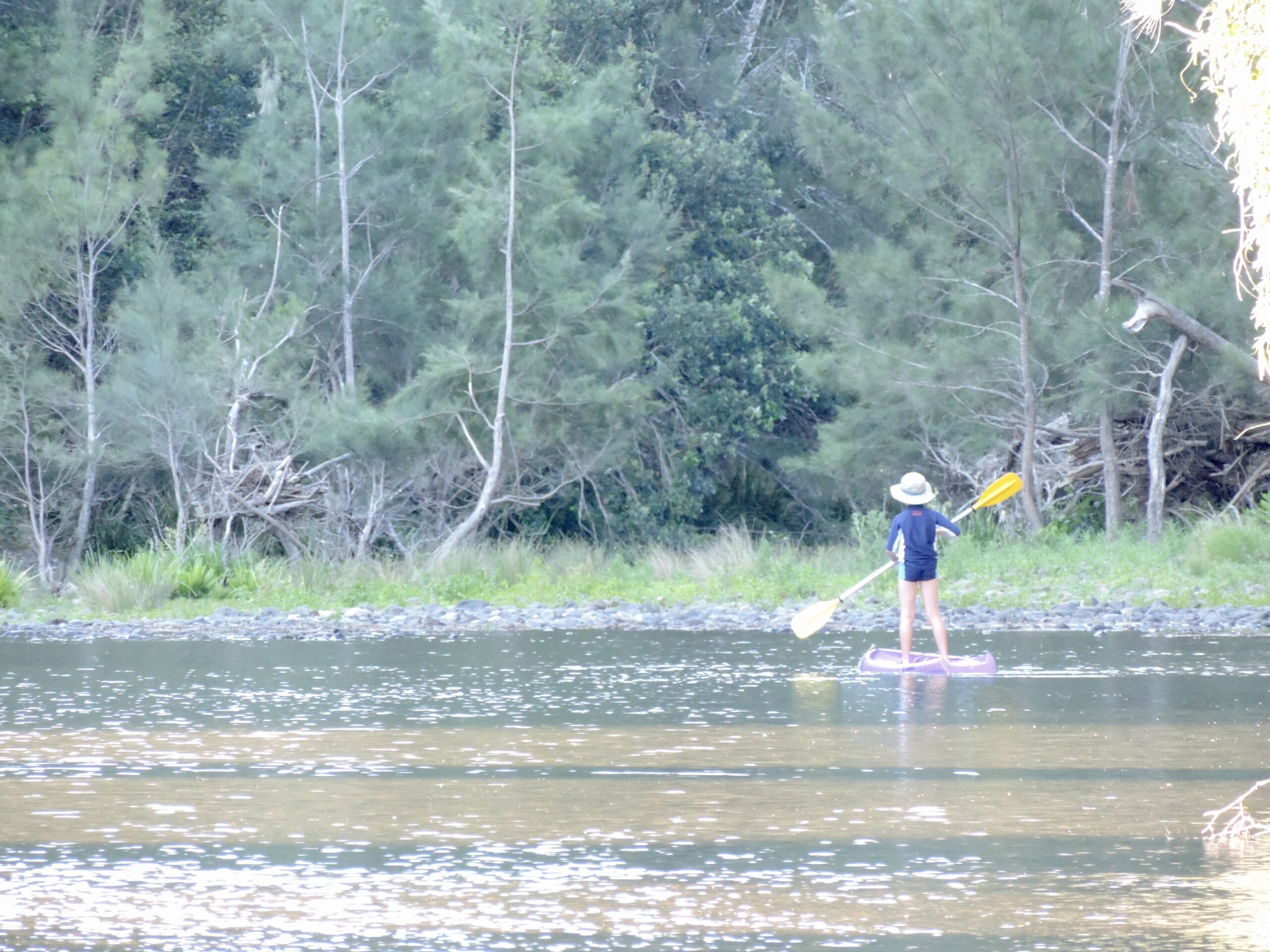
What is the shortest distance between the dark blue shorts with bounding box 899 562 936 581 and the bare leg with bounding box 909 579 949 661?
47 mm

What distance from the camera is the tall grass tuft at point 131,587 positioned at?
69.2ft

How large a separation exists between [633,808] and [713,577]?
14.8m

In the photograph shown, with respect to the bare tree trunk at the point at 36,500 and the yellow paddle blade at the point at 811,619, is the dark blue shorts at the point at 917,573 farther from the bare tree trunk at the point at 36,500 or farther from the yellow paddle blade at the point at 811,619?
the bare tree trunk at the point at 36,500

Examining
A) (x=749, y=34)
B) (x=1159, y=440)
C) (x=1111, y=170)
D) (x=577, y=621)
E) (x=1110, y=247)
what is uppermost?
(x=749, y=34)

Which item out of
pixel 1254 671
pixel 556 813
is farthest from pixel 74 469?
pixel 556 813

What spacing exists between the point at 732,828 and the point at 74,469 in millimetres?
22889

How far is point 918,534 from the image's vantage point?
14.5 m

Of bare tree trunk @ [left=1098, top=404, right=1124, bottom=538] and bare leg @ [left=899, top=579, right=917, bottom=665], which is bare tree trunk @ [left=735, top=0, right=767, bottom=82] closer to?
bare tree trunk @ [left=1098, top=404, right=1124, bottom=538]

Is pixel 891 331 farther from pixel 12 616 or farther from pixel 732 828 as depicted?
pixel 732 828

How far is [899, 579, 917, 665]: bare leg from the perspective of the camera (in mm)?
14281

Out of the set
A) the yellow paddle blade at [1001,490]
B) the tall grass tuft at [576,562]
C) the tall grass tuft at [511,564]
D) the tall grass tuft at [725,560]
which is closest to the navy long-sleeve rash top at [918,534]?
the yellow paddle blade at [1001,490]

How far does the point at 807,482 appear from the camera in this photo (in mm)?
32125

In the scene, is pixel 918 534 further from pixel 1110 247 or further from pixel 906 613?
pixel 1110 247

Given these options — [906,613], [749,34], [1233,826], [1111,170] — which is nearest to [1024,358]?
[1111,170]
